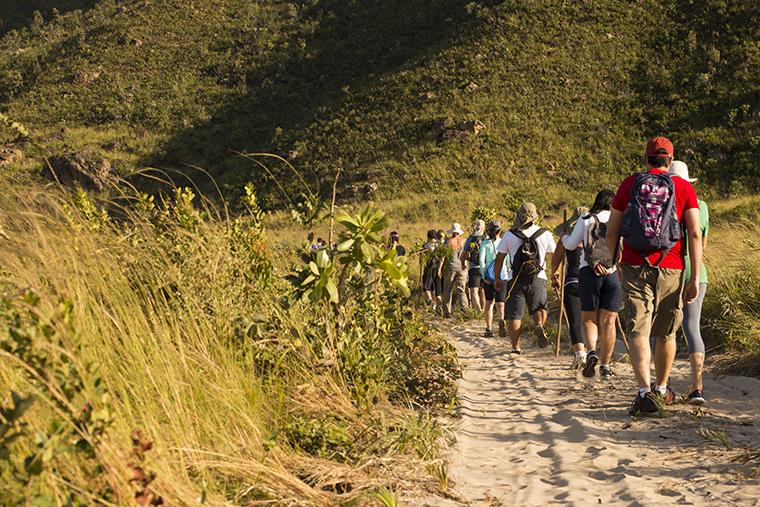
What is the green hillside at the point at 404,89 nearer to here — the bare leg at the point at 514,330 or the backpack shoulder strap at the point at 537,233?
the bare leg at the point at 514,330

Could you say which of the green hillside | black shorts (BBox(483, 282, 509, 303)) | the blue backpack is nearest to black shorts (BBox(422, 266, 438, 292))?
black shorts (BBox(483, 282, 509, 303))

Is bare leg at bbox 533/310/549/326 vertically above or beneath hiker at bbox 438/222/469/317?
above

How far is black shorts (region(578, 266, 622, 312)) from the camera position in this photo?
23.6 feet

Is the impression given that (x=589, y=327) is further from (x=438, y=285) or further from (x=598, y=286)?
(x=438, y=285)

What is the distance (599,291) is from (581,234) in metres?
0.56

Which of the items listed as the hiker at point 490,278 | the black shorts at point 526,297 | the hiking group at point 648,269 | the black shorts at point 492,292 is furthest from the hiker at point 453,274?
the hiking group at point 648,269

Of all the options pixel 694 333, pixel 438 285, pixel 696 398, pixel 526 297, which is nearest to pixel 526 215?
pixel 526 297

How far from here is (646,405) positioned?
5.68m

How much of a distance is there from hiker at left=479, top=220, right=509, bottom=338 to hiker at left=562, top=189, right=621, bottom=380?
2984 mm

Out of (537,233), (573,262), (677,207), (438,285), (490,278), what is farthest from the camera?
(438,285)

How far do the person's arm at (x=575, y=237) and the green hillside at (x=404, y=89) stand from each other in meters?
33.8

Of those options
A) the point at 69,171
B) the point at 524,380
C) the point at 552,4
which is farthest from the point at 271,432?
the point at 552,4

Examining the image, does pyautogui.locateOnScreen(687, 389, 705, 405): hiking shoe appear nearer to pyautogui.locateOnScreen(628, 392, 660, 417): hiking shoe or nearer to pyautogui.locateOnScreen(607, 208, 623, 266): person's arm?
pyautogui.locateOnScreen(628, 392, 660, 417): hiking shoe

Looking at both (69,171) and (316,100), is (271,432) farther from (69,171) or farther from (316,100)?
(316,100)
